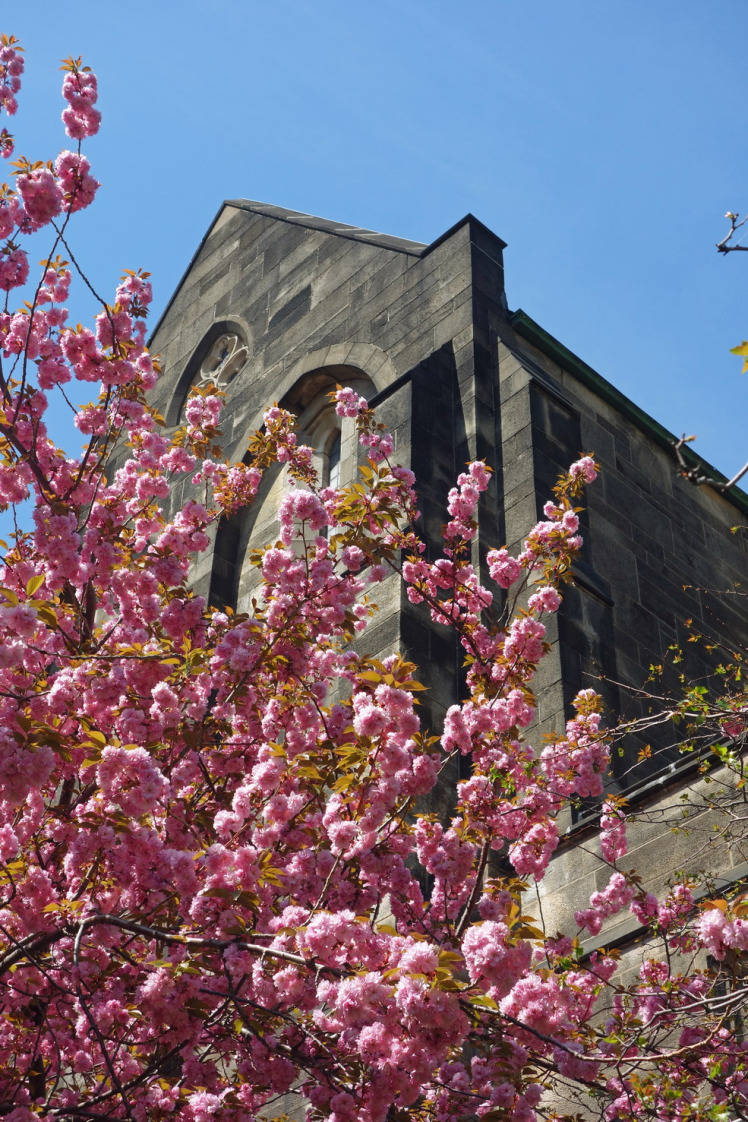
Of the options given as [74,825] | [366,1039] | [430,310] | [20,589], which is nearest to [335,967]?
[366,1039]

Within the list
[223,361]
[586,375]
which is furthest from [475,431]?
[223,361]

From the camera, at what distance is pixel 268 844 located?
6562mm

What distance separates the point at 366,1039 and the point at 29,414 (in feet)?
14.8

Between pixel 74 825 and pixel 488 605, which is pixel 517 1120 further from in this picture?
pixel 488 605

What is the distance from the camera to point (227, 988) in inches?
228

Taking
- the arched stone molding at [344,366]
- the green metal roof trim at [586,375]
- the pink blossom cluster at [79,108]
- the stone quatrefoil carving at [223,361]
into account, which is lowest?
the pink blossom cluster at [79,108]

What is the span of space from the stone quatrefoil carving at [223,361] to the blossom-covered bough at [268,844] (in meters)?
6.82

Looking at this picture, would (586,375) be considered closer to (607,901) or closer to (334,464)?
(334,464)

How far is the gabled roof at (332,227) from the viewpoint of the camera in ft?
45.2

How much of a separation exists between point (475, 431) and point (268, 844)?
5.72 meters

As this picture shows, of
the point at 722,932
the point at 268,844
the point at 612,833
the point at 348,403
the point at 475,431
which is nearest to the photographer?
the point at 722,932

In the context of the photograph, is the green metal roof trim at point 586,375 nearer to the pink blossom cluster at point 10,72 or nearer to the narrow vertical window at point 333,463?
the narrow vertical window at point 333,463

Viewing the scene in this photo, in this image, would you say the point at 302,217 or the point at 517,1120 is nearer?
the point at 517,1120

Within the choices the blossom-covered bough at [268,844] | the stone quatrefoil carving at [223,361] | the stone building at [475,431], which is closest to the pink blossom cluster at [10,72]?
the blossom-covered bough at [268,844]
